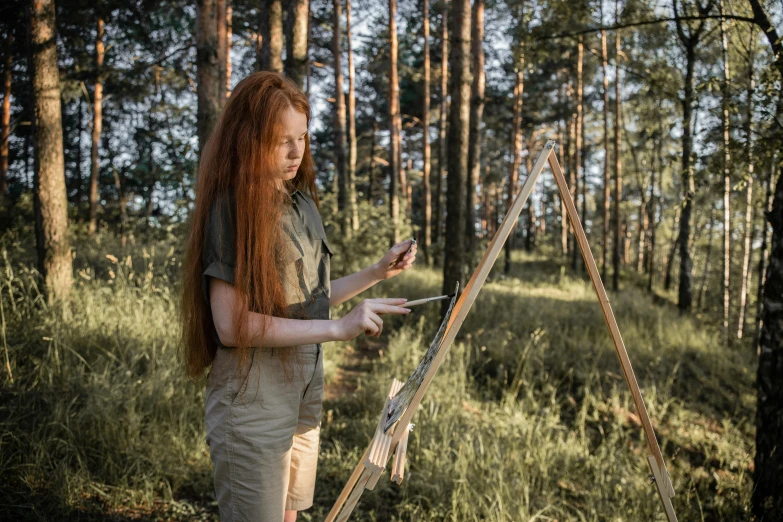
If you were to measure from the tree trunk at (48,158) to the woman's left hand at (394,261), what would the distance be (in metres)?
4.28

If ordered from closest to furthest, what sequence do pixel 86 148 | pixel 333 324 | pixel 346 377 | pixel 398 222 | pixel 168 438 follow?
1. pixel 333 324
2. pixel 168 438
3. pixel 346 377
4. pixel 398 222
5. pixel 86 148

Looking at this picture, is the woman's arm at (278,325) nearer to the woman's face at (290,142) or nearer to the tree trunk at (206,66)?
the woman's face at (290,142)

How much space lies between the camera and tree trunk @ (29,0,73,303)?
4840mm

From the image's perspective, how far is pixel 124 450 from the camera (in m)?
2.95

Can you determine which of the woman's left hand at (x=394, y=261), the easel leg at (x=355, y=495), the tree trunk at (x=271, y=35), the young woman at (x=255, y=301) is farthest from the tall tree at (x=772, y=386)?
the tree trunk at (x=271, y=35)

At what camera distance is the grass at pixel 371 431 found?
9.13 feet

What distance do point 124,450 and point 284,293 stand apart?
2.19 m

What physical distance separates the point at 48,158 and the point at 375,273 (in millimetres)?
4811

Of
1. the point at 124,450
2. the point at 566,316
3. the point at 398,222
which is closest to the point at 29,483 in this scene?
the point at 124,450

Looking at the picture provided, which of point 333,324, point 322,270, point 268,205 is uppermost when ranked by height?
point 268,205

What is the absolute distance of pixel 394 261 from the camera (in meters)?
1.73

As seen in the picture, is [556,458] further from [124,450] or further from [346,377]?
[124,450]

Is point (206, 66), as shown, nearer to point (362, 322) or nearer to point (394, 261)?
point (394, 261)

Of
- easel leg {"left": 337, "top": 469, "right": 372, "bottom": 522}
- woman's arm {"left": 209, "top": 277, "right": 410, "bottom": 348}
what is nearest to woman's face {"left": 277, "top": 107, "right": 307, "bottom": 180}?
woman's arm {"left": 209, "top": 277, "right": 410, "bottom": 348}
